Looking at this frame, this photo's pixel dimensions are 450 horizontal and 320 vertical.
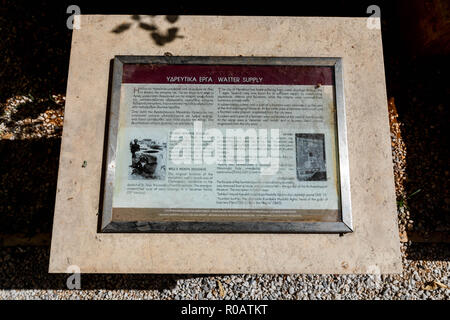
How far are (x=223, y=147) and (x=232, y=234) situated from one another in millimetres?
639

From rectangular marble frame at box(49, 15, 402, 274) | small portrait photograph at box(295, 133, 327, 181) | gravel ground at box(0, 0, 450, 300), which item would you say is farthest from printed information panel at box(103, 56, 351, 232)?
gravel ground at box(0, 0, 450, 300)

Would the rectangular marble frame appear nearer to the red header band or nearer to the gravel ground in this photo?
the red header band

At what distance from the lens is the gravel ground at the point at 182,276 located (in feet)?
10.2

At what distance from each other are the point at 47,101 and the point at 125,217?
2222 millimetres

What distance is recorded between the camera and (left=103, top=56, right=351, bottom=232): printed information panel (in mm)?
2195

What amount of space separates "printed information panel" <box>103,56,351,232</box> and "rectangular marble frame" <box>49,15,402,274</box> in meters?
0.13

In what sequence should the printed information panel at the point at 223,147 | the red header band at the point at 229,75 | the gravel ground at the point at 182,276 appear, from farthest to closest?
the gravel ground at the point at 182,276, the red header band at the point at 229,75, the printed information panel at the point at 223,147

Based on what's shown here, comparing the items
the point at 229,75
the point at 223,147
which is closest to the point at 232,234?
the point at 223,147

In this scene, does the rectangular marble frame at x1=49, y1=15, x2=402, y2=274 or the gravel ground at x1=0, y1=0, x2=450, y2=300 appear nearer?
the rectangular marble frame at x1=49, y1=15, x2=402, y2=274

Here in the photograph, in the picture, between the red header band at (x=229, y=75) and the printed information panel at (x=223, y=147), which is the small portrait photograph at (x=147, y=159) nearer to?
the printed information panel at (x=223, y=147)

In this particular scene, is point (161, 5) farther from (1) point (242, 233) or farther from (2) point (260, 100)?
(1) point (242, 233)

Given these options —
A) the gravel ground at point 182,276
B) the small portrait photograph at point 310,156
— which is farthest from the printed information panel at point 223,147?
the gravel ground at point 182,276

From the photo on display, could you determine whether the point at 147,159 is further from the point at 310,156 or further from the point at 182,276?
the point at 182,276

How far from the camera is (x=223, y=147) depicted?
2.29m
